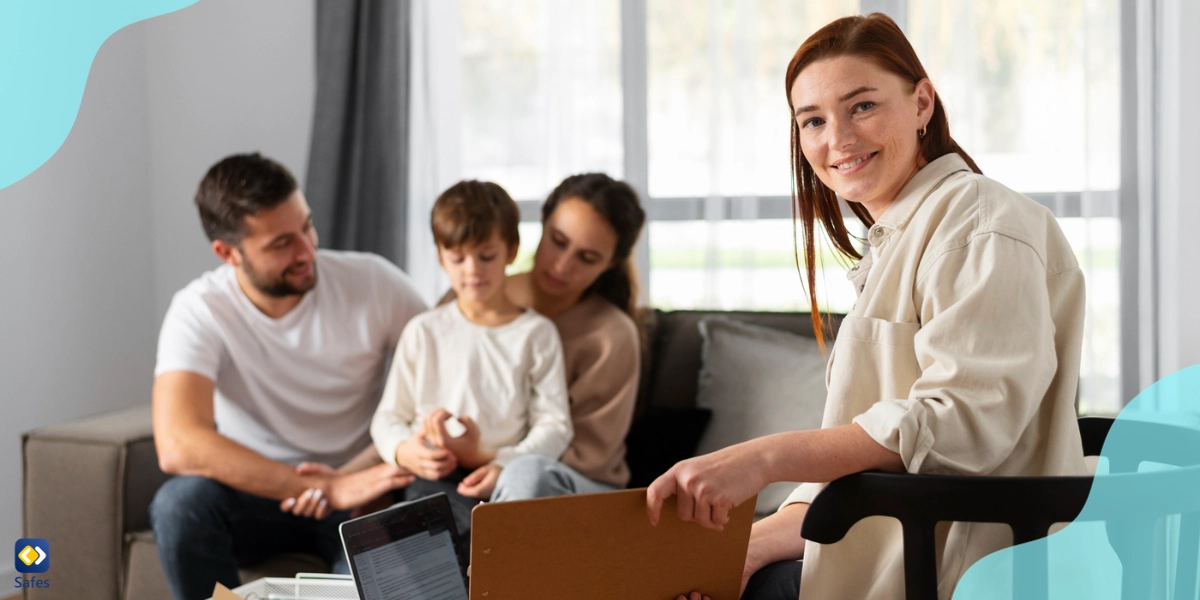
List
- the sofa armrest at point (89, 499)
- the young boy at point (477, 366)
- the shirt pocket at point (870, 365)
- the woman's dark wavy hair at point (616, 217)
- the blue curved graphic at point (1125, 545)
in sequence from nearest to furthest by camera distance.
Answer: the blue curved graphic at point (1125, 545), the shirt pocket at point (870, 365), the young boy at point (477, 366), the sofa armrest at point (89, 499), the woman's dark wavy hair at point (616, 217)

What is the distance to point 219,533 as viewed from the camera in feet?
6.14

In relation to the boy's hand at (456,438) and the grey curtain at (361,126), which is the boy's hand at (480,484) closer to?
the boy's hand at (456,438)

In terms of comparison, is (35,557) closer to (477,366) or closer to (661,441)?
(477,366)

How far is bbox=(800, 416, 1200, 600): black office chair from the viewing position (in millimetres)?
815

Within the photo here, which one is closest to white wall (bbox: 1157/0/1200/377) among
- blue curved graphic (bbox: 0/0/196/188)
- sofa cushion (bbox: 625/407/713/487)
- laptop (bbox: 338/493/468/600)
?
sofa cushion (bbox: 625/407/713/487)

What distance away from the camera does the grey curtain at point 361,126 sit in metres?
3.02

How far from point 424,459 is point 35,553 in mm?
957

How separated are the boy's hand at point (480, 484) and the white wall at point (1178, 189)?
1.81m

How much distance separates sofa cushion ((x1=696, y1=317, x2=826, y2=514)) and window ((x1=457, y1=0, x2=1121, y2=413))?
1.49ft

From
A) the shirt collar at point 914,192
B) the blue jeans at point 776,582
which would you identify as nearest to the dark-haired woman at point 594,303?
the blue jeans at point 776,582

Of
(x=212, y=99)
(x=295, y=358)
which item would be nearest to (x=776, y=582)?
(x=295, y=358)

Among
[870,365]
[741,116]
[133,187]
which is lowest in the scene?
[870,365]

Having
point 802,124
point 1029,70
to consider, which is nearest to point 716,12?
point 1029,70

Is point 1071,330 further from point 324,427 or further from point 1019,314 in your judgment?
point 324,427
